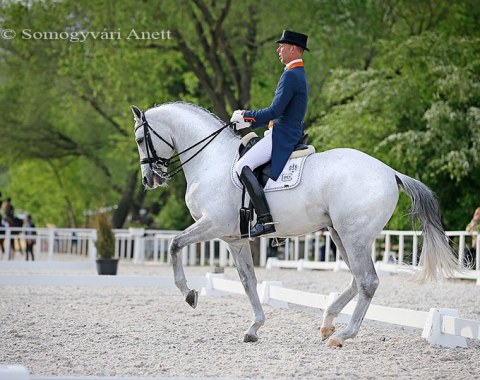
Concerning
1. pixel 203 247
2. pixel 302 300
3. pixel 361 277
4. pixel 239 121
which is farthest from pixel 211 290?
pixel 203 247

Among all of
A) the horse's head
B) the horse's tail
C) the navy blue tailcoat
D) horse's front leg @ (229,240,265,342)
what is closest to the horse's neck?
the horse's head

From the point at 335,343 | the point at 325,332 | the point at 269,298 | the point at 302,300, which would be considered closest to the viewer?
the point at 335,343

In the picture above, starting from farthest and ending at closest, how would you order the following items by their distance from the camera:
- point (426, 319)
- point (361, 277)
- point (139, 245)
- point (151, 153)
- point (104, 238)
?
point (139, 245)
point (104, 238)
point (151, 153)
point (426, 319)
point (361, 277)

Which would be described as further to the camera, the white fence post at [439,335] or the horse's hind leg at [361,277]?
the white fence post at [439,335]

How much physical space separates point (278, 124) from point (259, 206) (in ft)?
2.87

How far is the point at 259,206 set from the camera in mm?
9461

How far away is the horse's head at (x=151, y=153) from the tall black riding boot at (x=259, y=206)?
1204 millimetres

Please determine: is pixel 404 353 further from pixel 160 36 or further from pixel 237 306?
pixel 160 36

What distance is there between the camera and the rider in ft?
31.2

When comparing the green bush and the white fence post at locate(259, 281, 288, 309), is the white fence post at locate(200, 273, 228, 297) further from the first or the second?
the green bush

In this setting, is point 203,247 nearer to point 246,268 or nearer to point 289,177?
point 246,268

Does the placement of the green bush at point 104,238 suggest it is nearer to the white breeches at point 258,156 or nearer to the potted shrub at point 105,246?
the potted shrub at point 105,246

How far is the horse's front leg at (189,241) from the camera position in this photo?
9547mm

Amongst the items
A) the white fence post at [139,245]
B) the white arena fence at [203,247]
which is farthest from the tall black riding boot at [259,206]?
the white fence post at [139,245]
